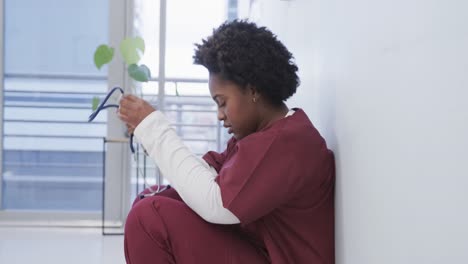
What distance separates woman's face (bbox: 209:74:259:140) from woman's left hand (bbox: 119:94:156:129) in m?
0.17

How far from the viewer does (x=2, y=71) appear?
141 inches

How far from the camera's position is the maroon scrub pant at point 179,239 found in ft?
4.12

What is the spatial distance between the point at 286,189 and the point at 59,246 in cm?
221

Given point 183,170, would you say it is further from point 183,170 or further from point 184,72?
point 184,72

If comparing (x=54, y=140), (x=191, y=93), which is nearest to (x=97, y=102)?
(x=54, y=140)

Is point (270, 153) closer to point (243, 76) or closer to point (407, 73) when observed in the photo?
point (243, 76)

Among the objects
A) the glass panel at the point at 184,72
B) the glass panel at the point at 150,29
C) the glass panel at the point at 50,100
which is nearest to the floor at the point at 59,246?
the glass panel at the point at 50,100

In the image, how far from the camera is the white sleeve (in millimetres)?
1149

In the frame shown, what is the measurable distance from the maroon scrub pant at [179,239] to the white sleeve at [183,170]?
2.7 inches

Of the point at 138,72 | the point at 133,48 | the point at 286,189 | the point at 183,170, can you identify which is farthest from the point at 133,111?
the point at 138,72

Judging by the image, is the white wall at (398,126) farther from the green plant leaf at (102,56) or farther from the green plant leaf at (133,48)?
the green plant leaf at (102,56)

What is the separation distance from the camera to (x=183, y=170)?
122cm

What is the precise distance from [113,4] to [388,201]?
3.10m

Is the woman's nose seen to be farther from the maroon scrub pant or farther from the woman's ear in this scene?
the maroon scrub pant
